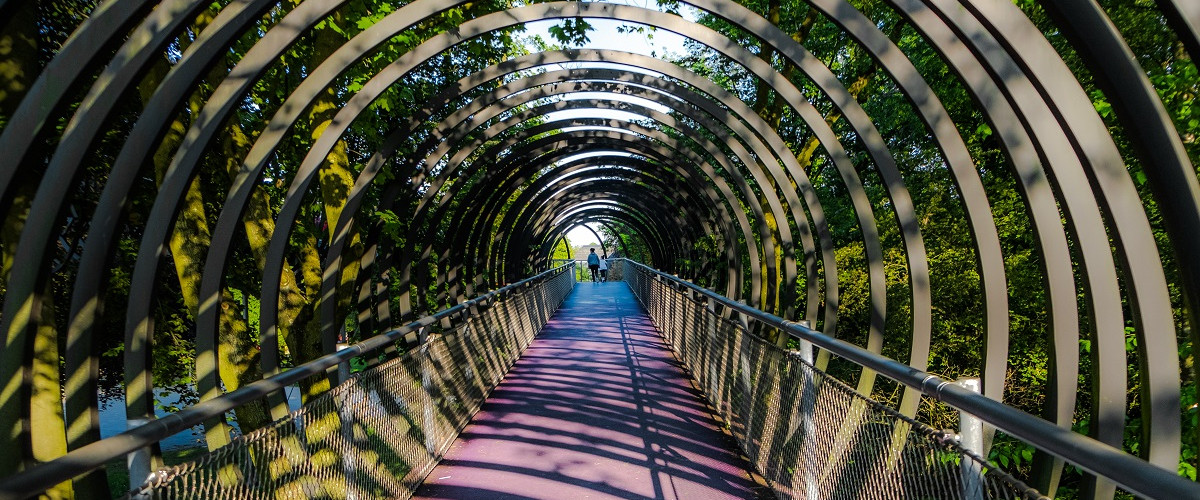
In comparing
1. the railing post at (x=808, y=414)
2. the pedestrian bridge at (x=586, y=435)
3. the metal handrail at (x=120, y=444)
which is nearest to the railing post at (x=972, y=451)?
the pedestrian bridge at (x=586, y=435)

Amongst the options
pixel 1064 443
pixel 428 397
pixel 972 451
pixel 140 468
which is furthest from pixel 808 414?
pixel 140 468

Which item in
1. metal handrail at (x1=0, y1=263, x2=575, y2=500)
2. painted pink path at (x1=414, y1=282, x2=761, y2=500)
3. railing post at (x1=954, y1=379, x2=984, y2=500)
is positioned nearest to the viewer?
metal handrail at (x1=0, y1=263, x2=575, y2=500)

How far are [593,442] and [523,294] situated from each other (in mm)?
6528

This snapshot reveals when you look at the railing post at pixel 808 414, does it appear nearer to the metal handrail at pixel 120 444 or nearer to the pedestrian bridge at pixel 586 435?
the pedestrian bridge at pixel 586 435

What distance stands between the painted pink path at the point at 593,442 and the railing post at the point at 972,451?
245 centimetres

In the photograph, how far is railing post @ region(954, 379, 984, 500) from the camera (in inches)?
86.5

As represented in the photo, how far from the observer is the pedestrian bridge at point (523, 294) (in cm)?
249

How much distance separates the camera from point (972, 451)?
7.33ft

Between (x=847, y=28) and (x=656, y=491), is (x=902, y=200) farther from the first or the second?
(x=656, y=491)

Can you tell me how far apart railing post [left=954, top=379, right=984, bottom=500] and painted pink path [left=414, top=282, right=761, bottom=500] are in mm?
2454

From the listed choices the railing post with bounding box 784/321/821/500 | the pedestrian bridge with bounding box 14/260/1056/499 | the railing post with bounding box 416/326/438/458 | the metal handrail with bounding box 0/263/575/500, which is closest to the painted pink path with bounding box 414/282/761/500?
the pedestrian bridge with bounding box 14/260/1056/499

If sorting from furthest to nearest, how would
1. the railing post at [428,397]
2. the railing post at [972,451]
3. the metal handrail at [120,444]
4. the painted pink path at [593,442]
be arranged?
the railing post at [428,397]
the painted pink path at [593,442]
the railing post at [972,451]
the metal handrail at [120,444]

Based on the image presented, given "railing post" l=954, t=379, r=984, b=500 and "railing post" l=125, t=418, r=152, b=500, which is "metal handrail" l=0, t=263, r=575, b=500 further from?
"railing post" l=954, t=379, r=984, b=500

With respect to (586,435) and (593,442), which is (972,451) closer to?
(593,442)
